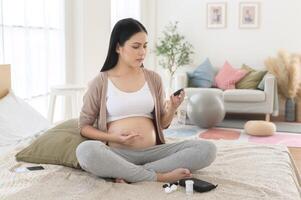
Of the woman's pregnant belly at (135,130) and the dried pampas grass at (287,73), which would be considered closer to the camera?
the woman's pregnant belly at (135,130)

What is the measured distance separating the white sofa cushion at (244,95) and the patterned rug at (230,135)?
0.55 m

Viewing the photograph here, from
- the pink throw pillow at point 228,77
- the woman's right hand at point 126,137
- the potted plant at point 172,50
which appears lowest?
the woman's right hand at point 126,137

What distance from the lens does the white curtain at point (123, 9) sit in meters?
5.30

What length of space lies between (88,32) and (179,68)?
2478mm

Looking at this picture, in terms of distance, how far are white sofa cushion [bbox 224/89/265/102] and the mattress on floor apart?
3158 mm

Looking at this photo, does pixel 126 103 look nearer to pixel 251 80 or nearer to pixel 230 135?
pixel 230 135

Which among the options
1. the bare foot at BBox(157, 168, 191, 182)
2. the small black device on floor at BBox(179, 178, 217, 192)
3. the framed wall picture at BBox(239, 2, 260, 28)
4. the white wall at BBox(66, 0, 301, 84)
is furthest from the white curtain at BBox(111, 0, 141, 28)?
the small black device on floor at BBox(179, 178, 217, 192)

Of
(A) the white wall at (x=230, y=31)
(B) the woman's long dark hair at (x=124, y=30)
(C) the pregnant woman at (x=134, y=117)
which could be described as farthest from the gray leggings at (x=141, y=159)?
(A) the white wall at (x=230, y=31)

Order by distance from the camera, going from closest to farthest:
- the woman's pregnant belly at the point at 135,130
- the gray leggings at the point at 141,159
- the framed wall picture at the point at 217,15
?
the gray leggings at the point at 141,159 → the woman's pregnant belly at the point at 135,130 → the framed wall picture at the point at 217,15

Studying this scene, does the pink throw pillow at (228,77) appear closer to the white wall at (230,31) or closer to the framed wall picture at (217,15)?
the white wall at (230,31)

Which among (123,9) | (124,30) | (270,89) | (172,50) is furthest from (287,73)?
(124,30)

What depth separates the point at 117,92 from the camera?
81.7 inches

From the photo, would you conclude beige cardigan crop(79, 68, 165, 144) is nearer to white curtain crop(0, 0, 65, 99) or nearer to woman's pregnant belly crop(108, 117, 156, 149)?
woman's pregnant belly crop(108, 117, 156, 149)

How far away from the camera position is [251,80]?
555 cm
